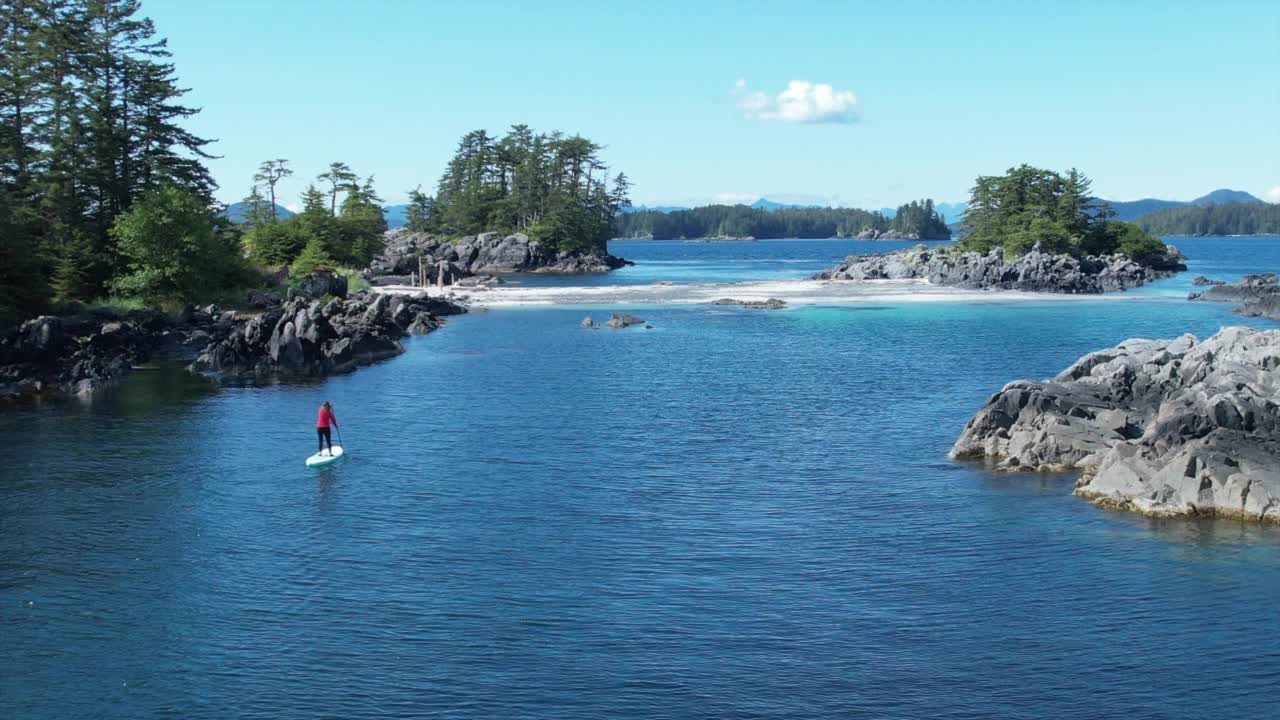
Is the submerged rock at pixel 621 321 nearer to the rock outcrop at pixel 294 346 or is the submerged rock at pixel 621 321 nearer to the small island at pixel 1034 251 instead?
the rock outcrop at pixel 294 346

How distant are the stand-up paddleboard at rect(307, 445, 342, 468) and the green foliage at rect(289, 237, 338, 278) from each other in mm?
68250

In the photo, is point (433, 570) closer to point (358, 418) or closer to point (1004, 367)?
point (358, 418)

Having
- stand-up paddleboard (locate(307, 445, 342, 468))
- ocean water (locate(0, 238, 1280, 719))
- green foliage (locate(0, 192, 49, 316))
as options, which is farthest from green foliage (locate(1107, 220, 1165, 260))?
stand-up paddleboard (locate(307, 445, 342, 468))

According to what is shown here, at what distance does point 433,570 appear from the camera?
29.6 m

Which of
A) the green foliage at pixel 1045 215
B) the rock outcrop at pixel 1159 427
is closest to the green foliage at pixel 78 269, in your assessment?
the rock outcrop at pixel 1159 427

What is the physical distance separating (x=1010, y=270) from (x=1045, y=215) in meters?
29.9

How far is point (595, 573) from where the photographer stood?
96.0 feet

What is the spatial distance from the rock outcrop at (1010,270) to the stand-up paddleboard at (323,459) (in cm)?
11107

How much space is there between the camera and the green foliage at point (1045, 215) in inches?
6516

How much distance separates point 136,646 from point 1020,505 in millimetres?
25607

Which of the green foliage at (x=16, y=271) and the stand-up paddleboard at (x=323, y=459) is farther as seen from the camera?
the green foliage at (x=16, y=271)

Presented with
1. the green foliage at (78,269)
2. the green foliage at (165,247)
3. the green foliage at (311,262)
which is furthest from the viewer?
the green foliage at (311,262)

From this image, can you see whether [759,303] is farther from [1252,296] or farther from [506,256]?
[506,256]

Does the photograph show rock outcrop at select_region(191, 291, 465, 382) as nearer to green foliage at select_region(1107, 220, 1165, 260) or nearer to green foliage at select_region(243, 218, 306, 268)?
green foliage at select_region(243, 218, 306, 268)
